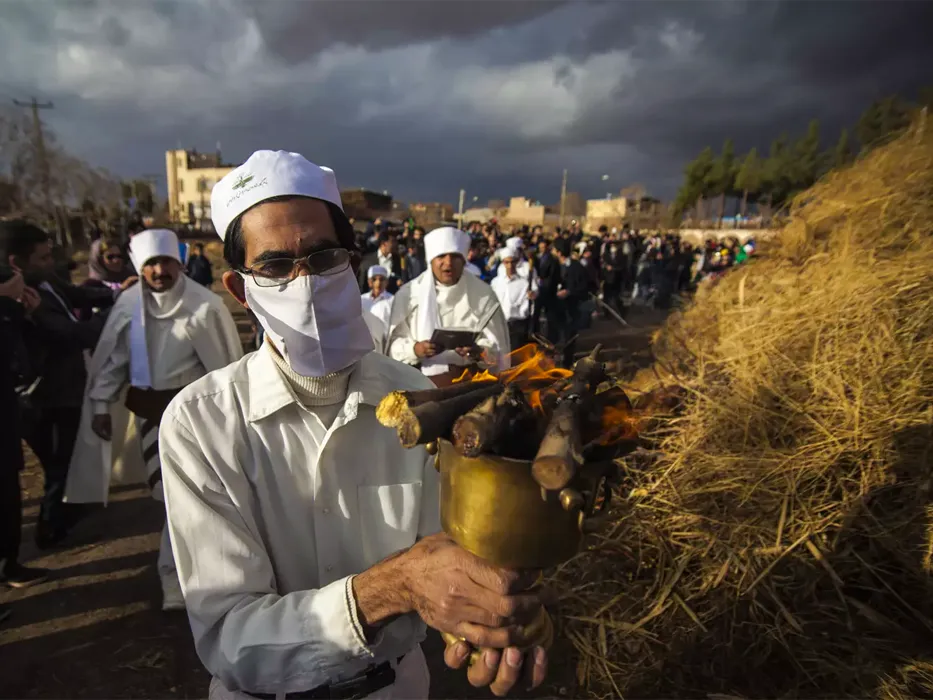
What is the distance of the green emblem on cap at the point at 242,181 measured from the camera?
1515 mm

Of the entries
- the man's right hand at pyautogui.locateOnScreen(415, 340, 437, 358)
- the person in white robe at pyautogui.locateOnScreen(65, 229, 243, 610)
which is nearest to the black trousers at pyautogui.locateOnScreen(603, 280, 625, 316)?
the man's right hand at pyautogui.locateOnScreen(415, 340, 437, 358)

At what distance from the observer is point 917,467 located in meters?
2.53

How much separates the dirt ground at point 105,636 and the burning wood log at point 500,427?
2841mm

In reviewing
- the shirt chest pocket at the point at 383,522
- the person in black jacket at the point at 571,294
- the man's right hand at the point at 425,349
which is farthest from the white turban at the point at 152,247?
the person in black jacket at the point at 571,294

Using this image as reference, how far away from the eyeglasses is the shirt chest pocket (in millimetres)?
629

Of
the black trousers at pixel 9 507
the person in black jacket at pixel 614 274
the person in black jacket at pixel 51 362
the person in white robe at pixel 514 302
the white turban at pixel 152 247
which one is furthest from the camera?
the person in black jacket at pixel 614 274

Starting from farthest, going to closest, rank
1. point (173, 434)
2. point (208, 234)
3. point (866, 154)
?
point (208, 234) → point (866, 154) → point (173, 434)

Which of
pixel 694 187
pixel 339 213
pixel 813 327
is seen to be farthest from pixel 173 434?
pixel 694 187

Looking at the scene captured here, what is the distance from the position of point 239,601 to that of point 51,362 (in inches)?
162

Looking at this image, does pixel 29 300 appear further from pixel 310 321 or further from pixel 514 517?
pixel 514 517

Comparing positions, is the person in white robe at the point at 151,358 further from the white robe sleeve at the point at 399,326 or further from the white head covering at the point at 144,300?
the white robe sleeve at the point at 399,326

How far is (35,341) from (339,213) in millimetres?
3822

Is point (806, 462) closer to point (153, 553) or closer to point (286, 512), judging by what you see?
point (286, 512)

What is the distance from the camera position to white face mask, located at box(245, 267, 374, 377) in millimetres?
1508
